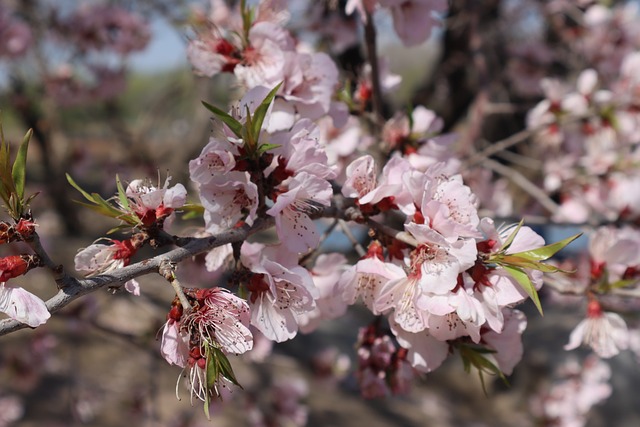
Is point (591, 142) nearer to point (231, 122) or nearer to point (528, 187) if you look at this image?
point (528, 187)

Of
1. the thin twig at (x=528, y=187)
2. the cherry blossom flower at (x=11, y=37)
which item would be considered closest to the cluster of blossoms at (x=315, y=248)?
the thin twig at (x=528, y=187)

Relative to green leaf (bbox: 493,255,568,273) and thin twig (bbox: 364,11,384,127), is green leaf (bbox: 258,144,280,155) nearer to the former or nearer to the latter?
green leaf (bbox: 493,255,568,273)

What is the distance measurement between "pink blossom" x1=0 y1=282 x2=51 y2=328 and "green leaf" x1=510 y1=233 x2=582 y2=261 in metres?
0.69

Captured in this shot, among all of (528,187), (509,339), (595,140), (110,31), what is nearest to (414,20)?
(509,339)

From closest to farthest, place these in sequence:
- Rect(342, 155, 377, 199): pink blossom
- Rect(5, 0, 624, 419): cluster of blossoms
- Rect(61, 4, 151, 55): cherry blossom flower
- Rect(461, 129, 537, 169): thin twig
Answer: Rect(5, 0, 624, 419): cluster of blossoms
Rect(342, 155, 377, 199): pink blossom
Rect(461, 129, 537, 169): thin twig
Rect(61, 4, 151, 55): cherry blossom flower

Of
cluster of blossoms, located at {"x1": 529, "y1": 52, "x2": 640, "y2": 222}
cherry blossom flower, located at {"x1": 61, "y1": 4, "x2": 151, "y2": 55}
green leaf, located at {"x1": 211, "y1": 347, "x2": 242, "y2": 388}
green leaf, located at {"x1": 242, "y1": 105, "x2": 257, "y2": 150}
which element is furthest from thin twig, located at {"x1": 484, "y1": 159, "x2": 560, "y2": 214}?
cherry blossom flower, located at {"x1": 61, "y1": 4, "x2": 151, "y2": 55}

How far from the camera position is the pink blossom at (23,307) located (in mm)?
732

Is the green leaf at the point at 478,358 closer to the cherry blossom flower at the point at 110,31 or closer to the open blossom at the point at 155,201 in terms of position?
the open blossom at the point at 155,201

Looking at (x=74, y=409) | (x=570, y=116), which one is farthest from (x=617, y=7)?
(x=74, y=409)

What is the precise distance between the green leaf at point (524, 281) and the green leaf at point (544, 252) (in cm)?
3

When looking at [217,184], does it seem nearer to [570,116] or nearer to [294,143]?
[294,143]

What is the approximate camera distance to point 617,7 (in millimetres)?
3184

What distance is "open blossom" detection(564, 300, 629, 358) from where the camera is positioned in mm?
1199

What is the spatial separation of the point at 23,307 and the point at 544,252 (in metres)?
0.76
